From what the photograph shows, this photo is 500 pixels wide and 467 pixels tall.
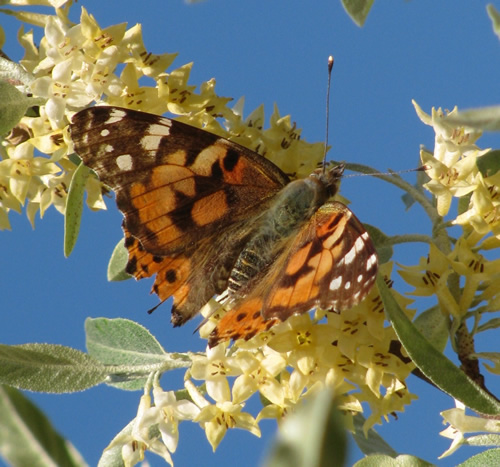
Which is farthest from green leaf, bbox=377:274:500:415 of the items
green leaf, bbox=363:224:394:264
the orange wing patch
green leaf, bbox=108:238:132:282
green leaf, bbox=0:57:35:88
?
green leaf, bbox=0:57:35:88

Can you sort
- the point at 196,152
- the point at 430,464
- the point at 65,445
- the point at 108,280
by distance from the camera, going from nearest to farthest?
the point at 65,445 < the point at 430,464 < the point at 196,152 < the point at 108,280

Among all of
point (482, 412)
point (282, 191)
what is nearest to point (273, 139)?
point (282, 191)

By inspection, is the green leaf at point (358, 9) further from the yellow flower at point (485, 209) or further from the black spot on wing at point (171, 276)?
the black spot on wing at point (171, 276)

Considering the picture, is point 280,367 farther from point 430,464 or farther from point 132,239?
point 132,239

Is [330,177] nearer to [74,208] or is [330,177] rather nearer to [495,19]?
[74,208]

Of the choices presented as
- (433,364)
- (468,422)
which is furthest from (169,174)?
(468,422)

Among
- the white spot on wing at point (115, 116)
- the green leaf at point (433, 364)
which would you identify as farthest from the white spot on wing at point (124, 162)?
the green leaf at point (433, 364)
